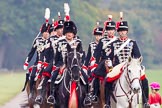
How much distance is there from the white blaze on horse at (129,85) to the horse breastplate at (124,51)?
2.07ft

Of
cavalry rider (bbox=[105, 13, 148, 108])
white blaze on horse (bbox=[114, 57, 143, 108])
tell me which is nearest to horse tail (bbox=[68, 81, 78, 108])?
white blaze on horse (bbox=[114, 57, 143, 108])

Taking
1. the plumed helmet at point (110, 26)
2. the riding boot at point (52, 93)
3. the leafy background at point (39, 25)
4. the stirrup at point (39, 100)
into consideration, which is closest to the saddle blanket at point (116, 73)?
the riding boot at point (52, 93)

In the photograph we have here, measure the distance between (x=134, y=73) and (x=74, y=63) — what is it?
1.19m

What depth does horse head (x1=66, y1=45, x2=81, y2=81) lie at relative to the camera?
48.7 ft

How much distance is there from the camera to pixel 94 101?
17516 millimetres

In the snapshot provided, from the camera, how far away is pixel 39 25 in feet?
285

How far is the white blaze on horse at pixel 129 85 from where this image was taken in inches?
594

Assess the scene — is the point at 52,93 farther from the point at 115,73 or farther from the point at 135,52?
the point at 135,52

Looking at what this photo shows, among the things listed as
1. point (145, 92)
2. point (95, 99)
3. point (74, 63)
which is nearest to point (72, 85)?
point (74, 63)

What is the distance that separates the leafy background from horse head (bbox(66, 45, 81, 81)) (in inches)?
2791

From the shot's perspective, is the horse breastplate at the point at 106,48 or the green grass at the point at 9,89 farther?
the green grass at the point at 9,89

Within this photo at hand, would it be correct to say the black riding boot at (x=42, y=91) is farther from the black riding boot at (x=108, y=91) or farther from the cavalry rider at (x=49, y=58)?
the black riding boot at (x=108, y=91)

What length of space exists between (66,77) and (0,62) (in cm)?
7430

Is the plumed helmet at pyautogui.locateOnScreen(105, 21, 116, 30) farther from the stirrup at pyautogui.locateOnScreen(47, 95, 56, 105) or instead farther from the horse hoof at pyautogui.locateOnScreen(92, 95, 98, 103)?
the stirrup at pyautogui.locateOnScreen(47, 95, 56, 105)
